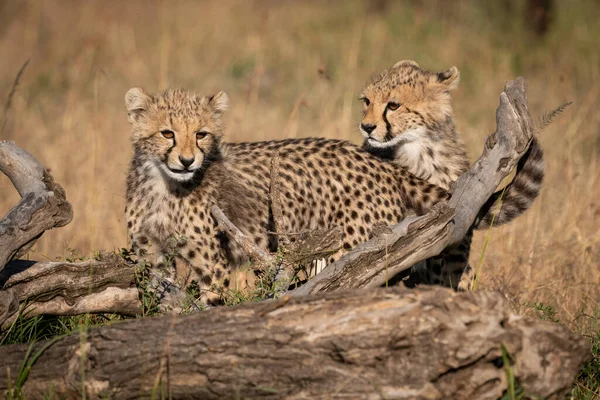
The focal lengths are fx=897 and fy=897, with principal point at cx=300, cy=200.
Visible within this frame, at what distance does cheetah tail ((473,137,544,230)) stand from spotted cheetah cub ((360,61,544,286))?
1.36 ft

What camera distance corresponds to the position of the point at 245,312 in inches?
109

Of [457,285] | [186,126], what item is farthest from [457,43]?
[186,126]

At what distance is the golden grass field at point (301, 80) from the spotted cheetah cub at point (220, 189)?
86 centimetres

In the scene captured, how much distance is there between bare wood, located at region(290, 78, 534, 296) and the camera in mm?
3428

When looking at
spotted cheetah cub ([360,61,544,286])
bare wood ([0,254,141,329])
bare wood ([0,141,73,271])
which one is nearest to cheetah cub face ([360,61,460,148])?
spotted cheetah cub ([360,61,544,286])

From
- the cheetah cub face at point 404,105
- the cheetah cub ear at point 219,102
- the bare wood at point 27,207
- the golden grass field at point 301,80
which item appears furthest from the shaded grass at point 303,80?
the bare wood at point 27,207

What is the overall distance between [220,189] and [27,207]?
1.30m

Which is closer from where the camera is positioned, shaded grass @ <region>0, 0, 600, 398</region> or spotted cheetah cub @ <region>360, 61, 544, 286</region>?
spotted cheetah cub @ <region>360, 61, 544, 286</region>

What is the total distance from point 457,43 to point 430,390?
7379 mm

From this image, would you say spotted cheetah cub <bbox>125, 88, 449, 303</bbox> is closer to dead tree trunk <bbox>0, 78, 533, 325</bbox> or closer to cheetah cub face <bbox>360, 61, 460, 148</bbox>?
cheetah cub face <bbox>360, 61, 460, 148</bbox>

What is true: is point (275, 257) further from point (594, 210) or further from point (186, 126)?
point (594, 210)

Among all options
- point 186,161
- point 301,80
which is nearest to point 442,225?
point 186,161

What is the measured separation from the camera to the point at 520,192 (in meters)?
4.15

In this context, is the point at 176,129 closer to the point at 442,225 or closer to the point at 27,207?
the point at 27,207
